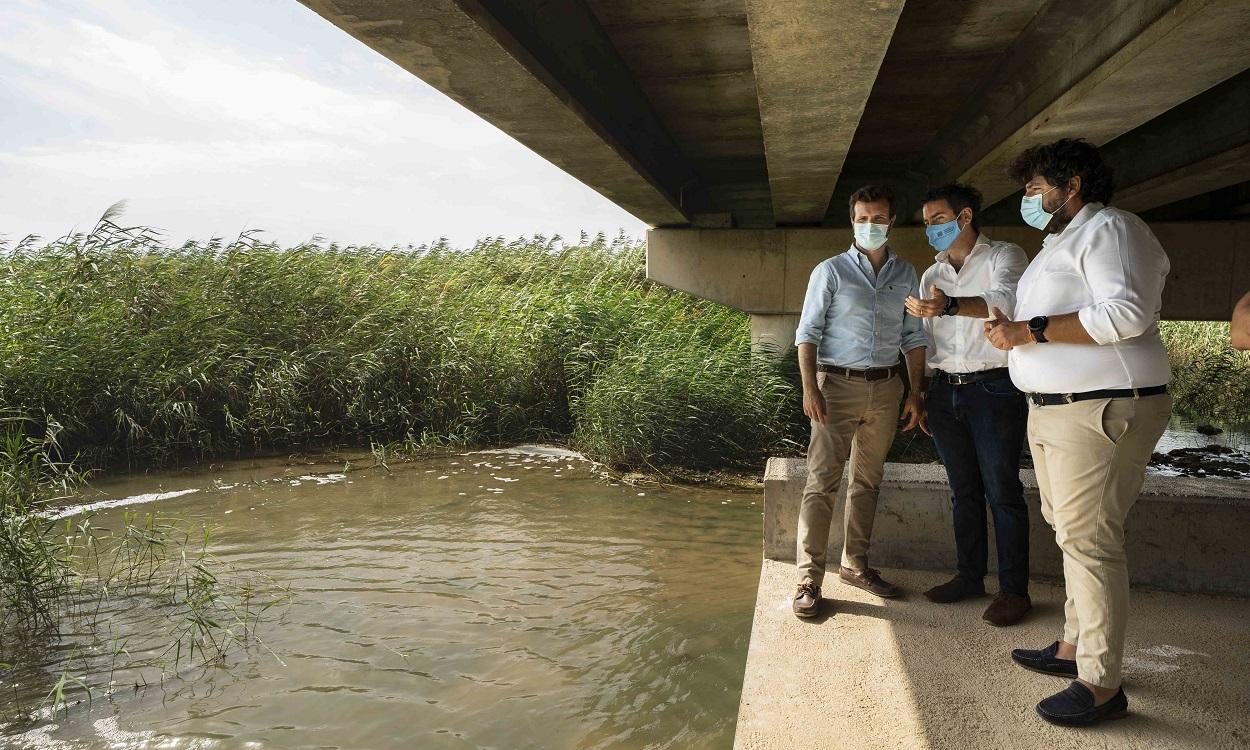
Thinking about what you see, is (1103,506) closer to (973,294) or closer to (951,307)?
(951,307)

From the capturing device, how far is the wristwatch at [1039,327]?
308cm

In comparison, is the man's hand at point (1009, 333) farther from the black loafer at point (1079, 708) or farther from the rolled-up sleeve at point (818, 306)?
the black loafer at point (1079, 708)

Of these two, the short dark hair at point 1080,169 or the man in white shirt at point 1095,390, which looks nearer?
the man in white shirt at point 1095,390

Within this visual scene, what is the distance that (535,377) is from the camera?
474 inches

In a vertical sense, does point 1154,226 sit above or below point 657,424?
above

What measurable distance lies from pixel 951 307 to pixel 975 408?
659 millimetres

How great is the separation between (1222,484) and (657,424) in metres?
5.79

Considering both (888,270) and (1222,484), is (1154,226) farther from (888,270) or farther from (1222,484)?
(888,270)

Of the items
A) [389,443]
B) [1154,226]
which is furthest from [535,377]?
[1154,226]

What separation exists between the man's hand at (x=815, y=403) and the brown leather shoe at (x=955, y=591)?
1035mm

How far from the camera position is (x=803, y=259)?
35.6ft

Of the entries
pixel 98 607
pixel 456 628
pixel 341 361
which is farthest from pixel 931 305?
pixel 341 361

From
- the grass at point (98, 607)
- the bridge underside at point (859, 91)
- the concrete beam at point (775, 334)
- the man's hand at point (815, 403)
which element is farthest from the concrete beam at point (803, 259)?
the grass at point (98, 607)

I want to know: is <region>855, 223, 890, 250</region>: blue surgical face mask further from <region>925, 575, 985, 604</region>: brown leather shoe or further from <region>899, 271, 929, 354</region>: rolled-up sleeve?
<region>925, 575, 985, 604</region>: brown leather shoe
